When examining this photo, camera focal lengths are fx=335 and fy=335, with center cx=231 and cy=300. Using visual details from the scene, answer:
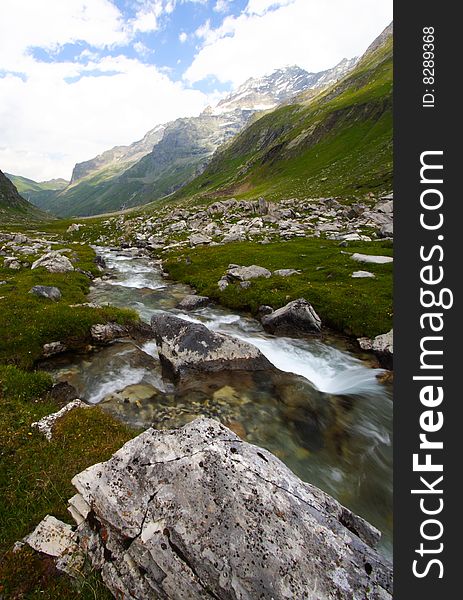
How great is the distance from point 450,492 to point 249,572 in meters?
3.71

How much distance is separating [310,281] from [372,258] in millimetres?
7734

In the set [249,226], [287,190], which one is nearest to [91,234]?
[249,226]

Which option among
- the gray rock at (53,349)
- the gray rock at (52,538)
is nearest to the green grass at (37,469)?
the gray rock at (52,538)

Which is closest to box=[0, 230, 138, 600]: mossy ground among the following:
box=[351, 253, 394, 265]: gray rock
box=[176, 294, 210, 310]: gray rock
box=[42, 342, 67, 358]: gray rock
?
Result: box=[42, 342, 67, 358]: gray rock

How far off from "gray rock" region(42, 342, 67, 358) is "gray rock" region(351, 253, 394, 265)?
87.0 feet

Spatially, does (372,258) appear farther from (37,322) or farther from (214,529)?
(214,529)

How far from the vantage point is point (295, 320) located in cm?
2128

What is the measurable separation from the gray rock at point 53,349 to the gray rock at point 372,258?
2652 cm

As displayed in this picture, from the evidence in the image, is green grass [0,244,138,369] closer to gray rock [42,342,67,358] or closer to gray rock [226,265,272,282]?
gray rock [42,342,67,358]

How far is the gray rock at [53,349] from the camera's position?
56.6ft

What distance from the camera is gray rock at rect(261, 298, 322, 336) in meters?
21.1

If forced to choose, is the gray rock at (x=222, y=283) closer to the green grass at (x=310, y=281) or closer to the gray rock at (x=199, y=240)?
the green grass at (x=310, y=281)

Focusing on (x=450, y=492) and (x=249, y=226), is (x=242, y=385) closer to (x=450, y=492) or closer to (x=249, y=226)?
(x=450, y=492)

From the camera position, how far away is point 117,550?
18.8 ft
